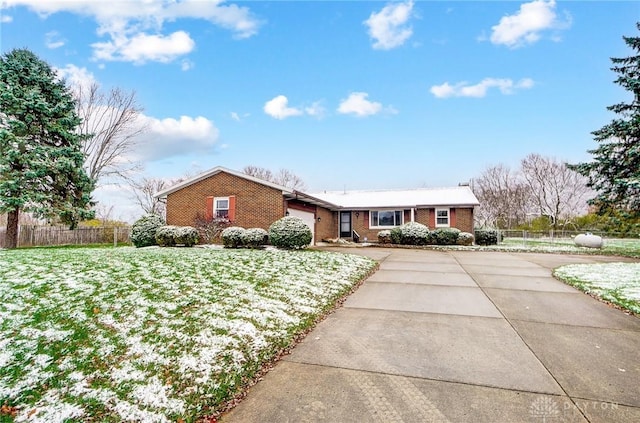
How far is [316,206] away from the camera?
2144 centimetres

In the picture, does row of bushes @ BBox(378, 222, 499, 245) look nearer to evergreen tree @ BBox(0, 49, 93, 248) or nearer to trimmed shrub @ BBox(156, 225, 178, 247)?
trimmed shrub @ BBox(156, 225, 178, 247)

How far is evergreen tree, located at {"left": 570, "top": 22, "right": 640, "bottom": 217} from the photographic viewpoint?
15625mm

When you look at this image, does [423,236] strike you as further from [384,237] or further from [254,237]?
[254,237]

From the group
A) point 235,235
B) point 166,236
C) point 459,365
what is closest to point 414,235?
point 235,235

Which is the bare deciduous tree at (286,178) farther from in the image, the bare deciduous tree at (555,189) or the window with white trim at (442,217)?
the bare deciduous tree at (555,189)

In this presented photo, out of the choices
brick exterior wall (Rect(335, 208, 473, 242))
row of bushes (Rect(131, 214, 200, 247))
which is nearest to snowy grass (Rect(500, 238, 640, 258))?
brick exterior wall (Rect(335, 208, 473, 242))

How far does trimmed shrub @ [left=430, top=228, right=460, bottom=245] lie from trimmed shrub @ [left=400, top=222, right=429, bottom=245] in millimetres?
948

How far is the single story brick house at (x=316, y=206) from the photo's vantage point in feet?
55.8

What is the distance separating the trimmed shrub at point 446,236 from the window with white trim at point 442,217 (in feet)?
5.79

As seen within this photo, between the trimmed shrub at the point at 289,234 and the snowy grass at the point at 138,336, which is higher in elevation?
the trimmed shrub at the point at 289,234

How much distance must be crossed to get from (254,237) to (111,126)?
810 inches

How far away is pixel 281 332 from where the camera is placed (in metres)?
4.66

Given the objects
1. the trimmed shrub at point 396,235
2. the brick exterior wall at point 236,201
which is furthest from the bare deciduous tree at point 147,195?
the trimmed shrub at point 396,235

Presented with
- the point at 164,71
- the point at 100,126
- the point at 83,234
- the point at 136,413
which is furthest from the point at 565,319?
Answer: the point at 100,126
